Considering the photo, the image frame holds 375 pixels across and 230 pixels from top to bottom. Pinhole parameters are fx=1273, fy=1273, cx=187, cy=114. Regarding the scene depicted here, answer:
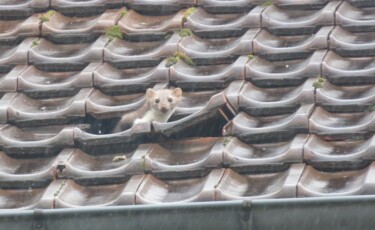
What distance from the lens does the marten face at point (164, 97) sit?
23.5ft

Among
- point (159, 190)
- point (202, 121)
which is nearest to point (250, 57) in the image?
point (202, 121)

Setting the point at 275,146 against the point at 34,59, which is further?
the point at 34,59

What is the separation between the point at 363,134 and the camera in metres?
6.38

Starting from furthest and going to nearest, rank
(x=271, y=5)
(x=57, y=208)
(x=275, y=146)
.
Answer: (x=271, y=5)
(x=275, y=146)
(x=57, y=208)

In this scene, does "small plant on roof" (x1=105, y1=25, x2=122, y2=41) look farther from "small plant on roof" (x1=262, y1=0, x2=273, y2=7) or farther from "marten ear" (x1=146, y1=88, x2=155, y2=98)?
"small plant on roof" (x1=262, y1=0, x2=273, y2=7)

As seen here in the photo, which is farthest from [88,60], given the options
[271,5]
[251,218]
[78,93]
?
[251,218]

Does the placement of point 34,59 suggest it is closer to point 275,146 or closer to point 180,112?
point 180,112

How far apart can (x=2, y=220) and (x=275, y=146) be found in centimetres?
153

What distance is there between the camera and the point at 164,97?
7.13m

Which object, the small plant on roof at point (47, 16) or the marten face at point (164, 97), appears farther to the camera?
the small plant on roof at point (47, 16)

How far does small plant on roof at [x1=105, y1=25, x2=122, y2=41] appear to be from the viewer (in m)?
7.71

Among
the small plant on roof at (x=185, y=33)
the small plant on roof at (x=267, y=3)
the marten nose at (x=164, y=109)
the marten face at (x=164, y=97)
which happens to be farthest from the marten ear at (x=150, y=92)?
the small plant on roof at (x=267, y=3)

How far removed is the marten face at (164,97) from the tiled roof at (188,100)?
61 mm

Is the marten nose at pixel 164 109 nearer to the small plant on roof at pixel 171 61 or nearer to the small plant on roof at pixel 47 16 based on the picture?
the small plant on roof at pixel 171 61
